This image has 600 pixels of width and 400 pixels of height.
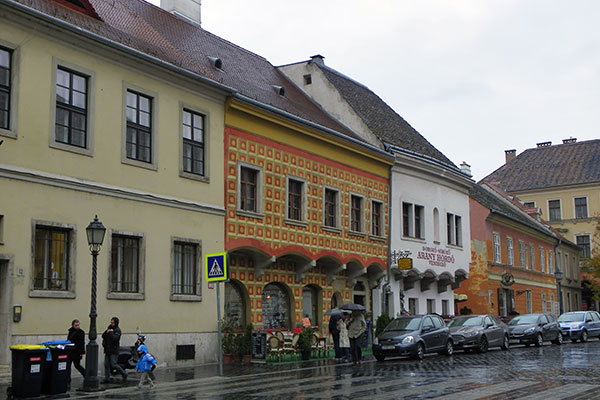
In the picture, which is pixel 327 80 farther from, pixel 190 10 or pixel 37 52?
pixel 37 52

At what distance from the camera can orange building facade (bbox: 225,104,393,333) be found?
26516mm

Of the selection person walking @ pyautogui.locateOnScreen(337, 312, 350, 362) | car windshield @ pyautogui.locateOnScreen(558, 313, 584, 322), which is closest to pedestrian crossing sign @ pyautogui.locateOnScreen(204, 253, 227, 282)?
person walking @ pyautogui.locateOnScreen(337, 312, 350, 362)

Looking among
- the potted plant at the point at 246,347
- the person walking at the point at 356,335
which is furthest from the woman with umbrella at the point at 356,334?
the potted plant at the point at 246,347

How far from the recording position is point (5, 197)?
1816cm

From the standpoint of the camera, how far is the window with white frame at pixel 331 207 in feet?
103

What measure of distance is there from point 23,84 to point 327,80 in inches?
764

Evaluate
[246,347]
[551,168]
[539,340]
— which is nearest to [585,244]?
[551,168]

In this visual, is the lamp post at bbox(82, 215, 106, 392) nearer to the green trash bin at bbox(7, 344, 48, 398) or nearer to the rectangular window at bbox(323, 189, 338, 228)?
the green trash bin at bbox(7, 344, 48, 398)

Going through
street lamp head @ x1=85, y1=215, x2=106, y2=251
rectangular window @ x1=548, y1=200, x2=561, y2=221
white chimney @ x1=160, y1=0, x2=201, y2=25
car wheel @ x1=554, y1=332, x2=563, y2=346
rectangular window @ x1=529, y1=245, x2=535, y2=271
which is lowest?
car wheel @ x1=554, y1=332, x2=563, y2=346

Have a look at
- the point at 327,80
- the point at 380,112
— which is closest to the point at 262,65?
the point at 327,80

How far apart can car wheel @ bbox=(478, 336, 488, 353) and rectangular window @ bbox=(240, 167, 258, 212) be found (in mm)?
9995

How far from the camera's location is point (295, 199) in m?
29.5

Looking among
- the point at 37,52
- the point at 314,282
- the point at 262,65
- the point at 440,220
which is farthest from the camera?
the point at 440,220

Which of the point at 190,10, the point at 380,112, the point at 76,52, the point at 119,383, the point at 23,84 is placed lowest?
the point at 119,383
